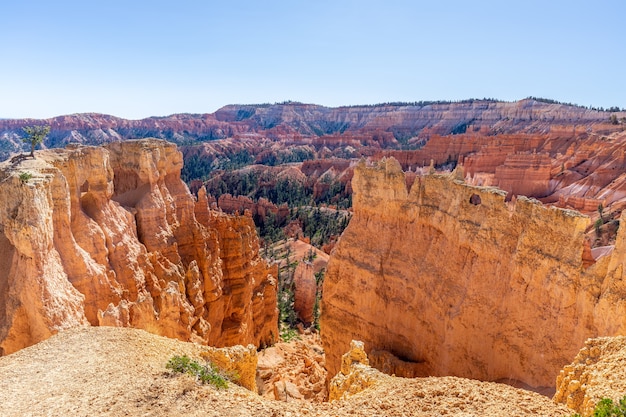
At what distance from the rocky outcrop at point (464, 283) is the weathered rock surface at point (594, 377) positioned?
2222 mm

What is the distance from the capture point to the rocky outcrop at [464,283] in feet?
38.6

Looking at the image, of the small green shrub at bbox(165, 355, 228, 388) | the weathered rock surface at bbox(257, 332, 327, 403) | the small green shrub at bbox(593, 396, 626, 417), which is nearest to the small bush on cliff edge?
the small green shrub at bbox(593, 396, 626, 417)

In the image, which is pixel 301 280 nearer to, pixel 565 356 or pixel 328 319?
pixel 328 319

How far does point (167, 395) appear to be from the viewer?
25.9 ft

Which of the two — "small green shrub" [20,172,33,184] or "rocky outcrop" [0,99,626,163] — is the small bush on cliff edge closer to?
"small green shrub" [20,172,33,184]

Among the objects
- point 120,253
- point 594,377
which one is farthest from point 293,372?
point 594,377

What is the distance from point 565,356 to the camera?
1160 cm

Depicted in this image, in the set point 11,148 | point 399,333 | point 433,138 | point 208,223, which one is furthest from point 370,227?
point 11,148

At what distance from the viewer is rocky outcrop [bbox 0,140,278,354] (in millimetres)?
12625

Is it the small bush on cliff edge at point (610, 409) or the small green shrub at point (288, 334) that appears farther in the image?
the small green shrub at point (288, 334)

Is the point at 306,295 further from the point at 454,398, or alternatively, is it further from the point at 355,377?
the point at 454,398

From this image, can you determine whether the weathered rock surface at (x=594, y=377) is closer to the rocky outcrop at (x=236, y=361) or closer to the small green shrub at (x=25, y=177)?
the rocky outcrop at (x=236, y=361)

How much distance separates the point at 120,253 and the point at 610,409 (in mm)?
16291

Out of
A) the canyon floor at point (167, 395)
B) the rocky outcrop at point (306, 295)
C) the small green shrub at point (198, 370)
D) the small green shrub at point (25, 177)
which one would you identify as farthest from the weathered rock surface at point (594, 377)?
the rocky outcrop at point (306, 295)
